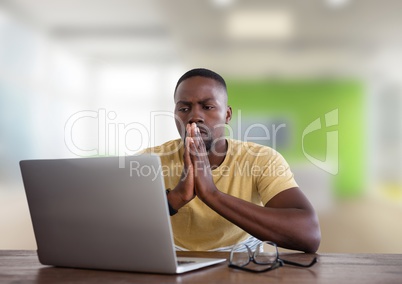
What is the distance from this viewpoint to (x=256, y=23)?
4246mm

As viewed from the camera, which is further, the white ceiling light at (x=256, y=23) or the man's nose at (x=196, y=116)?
the white ceiling light at (x=256, y=23)

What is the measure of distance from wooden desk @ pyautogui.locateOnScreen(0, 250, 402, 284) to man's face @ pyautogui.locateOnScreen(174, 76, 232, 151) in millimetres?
692

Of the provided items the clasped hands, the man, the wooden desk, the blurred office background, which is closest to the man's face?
the man

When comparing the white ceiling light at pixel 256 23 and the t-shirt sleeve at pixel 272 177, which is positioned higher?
the white ceiling light at pixel 256 23

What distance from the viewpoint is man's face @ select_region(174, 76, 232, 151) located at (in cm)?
181

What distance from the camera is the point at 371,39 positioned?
4.20 metres

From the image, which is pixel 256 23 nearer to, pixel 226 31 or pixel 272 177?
pixel 226 31

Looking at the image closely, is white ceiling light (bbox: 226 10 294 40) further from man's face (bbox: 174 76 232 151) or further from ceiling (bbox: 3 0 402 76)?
man's face (bbox: 174 76 232 151)

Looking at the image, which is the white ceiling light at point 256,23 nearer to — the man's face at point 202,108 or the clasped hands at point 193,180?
the man's face at point 202,108

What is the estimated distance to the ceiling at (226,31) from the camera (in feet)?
13.6

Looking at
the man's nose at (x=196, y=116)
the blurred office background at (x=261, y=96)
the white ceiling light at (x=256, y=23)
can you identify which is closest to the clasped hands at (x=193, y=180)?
the man's nose at (x=196, y=116)

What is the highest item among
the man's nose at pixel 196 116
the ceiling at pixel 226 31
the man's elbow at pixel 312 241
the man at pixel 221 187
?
the ceiling at pixel 226 31

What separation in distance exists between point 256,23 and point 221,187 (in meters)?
2.76

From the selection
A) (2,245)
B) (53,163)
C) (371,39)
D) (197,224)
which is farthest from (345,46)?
(53,163)
